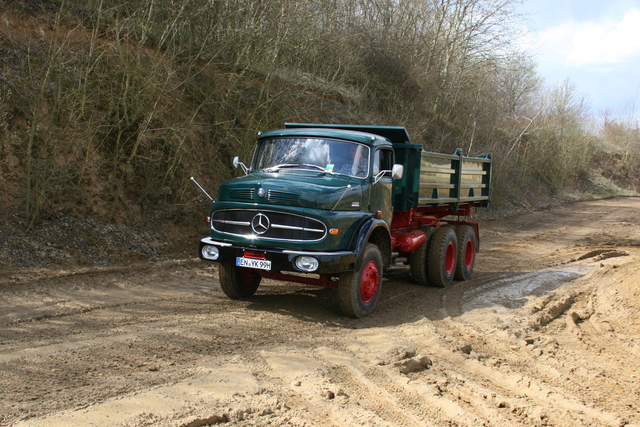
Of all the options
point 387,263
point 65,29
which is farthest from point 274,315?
point 65,29

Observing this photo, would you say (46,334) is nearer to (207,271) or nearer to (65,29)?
(207,271)

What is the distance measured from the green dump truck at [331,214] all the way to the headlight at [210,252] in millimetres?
13

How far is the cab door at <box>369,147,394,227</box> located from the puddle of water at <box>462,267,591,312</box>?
71.6 inches

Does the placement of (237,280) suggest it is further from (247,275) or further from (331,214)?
(331,214)

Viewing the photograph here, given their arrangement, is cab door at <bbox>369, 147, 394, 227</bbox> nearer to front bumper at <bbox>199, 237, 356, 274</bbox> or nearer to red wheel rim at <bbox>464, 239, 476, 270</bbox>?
front bumper at <bbox>199, 237, 356, 274</bbox>

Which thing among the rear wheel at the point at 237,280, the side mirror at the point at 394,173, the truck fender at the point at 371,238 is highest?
the side mirror at the point at 394,173

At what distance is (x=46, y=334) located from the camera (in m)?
5.63

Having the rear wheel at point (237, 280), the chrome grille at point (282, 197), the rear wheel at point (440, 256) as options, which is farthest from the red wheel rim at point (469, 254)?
the chrome grille at point (282, 197)

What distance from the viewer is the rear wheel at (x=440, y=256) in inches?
369

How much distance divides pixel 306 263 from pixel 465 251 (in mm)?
4857

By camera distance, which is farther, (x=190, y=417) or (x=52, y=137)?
(x=52, y=137)

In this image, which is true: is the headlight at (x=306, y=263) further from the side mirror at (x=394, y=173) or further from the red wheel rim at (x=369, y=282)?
the side mirror at (x=394, y=173)

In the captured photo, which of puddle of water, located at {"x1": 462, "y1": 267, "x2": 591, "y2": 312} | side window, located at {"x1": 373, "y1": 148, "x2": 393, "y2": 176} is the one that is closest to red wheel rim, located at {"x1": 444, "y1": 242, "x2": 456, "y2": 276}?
puddle of water, located at {"x1": 462, "y1": 267, "x2": 591, "y2": 312}

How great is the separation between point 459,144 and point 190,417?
22.3m
